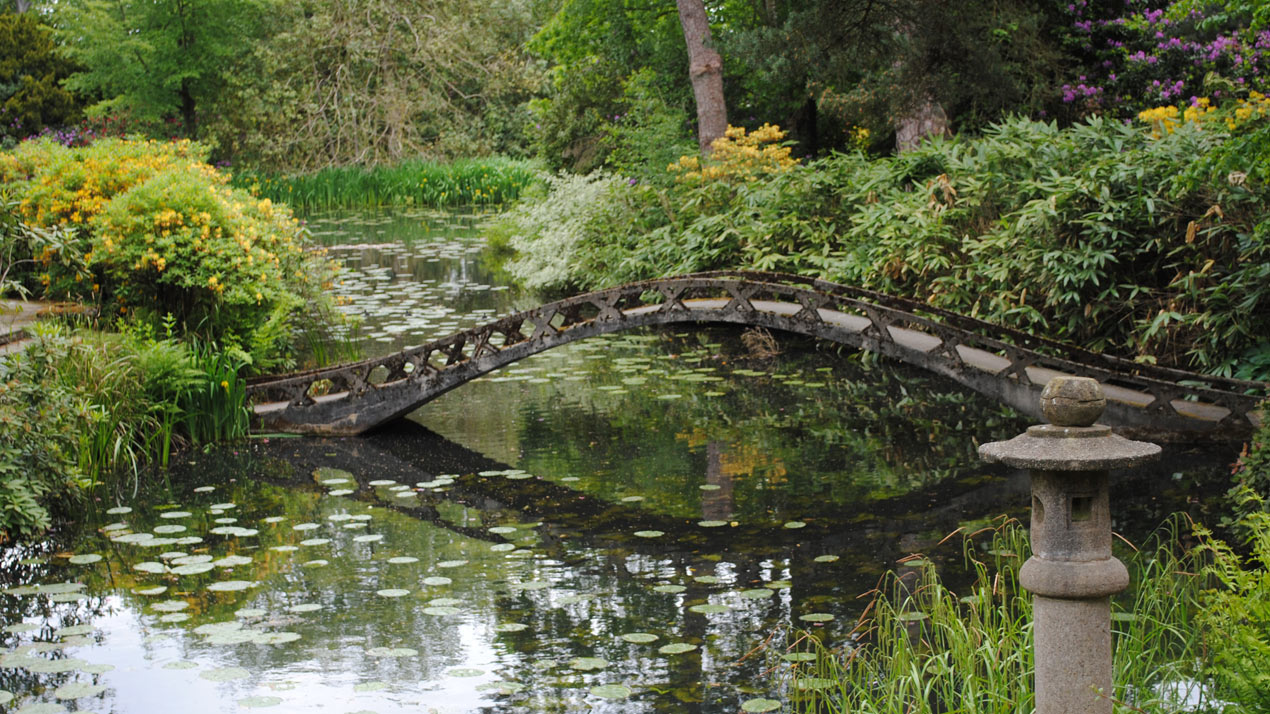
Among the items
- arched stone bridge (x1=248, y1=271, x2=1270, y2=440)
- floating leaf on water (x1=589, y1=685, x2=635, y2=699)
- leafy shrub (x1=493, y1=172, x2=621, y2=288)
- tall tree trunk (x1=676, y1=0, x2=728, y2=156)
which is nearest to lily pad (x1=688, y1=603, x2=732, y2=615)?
floating leaf on water (x1=589, y1=685, x2=635, y2=699)

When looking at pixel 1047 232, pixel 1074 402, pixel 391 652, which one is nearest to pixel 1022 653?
pixel 1074 402

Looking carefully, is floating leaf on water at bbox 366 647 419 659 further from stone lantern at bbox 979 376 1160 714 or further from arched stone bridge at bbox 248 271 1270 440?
arched stone bridge at bbox 248 271 1270 440

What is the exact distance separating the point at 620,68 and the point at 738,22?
10.8 feet

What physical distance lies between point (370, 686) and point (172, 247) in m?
6.12

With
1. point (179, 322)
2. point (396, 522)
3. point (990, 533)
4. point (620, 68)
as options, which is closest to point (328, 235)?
point (620, 68)

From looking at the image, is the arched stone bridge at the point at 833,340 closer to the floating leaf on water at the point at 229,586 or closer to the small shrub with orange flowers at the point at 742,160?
the floating leaf on water at the point at 229,586

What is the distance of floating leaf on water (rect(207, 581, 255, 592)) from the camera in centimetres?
628

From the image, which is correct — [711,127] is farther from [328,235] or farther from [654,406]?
[328,235]

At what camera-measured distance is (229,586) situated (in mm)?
6312

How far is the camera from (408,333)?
1434 cm

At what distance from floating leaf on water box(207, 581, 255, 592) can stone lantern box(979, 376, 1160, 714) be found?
432cm

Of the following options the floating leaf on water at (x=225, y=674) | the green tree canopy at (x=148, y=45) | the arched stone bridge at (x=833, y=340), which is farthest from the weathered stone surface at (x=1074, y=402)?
the green tree canopy at (x=148, y=45)

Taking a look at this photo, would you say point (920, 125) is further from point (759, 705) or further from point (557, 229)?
point (759, 705)

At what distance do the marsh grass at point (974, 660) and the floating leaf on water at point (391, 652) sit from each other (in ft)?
5.24
